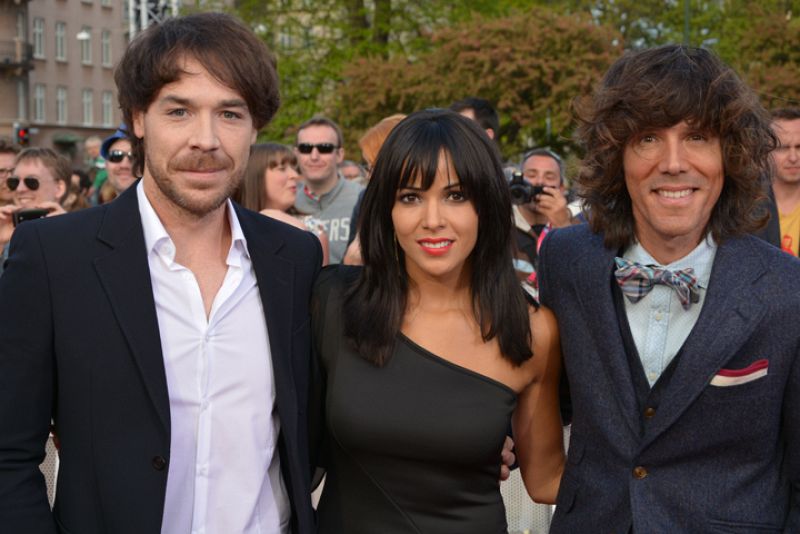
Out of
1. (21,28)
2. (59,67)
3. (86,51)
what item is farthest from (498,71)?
(86,51)

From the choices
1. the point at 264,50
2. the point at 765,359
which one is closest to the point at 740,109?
the point at 765,359

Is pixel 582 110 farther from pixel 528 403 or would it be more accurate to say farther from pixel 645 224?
pixel 528 403

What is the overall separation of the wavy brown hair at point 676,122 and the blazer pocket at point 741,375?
0.42 metres

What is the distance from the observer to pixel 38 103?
50219 millimetres

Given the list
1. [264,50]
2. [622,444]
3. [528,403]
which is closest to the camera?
[622,444]

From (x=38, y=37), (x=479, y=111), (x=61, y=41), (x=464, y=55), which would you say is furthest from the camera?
(x=61, y=41)

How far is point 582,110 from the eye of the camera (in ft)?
10.5

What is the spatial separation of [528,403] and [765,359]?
86 centimetres

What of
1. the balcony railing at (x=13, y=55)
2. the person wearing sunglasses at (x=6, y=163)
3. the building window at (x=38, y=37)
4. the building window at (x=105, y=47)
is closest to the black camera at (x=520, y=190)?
the person wearing sunglasses at (x=6, y=163)

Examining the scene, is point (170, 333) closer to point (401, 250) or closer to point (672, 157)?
point (401, 250)

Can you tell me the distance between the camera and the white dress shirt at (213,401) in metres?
2.74

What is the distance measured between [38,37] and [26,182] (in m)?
47.2

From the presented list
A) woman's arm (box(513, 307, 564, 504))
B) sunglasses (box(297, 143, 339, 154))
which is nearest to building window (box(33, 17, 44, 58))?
sunglasses (box(297, 143, 339, 154))

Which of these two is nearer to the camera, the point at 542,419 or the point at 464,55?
the point at 542,419
